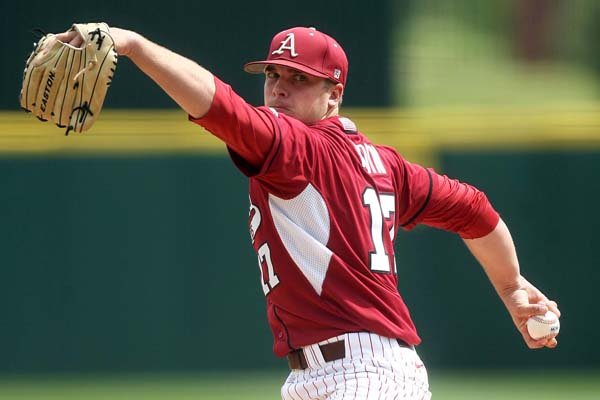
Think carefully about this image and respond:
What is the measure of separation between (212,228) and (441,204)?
3.57 metres

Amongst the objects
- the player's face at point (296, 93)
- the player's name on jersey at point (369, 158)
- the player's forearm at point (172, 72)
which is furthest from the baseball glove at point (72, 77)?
the player's name on jersey at point (369, 158)

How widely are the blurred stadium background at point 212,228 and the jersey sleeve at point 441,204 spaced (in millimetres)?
3066

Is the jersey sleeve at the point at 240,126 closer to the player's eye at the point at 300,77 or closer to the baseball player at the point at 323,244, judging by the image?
the baseball player at the point at 323,244

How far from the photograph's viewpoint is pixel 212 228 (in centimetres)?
743

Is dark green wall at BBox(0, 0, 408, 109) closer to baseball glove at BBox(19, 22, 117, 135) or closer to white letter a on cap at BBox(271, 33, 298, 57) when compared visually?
white letter a on cap at BBox(271, 33, 298, 57)

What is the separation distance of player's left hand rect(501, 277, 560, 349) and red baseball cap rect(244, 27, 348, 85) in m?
0.97

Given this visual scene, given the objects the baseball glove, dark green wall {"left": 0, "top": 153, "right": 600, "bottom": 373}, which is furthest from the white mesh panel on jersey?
dark green wall {"left": 0, "top": 153, "right": 600, "bottom": 373}

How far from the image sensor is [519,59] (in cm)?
842

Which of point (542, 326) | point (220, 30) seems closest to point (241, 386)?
point (220, 30)

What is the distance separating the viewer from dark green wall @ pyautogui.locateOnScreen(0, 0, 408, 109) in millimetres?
7781

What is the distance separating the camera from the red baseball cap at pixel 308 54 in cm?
379

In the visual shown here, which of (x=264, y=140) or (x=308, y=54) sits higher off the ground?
(x=308, y=54)

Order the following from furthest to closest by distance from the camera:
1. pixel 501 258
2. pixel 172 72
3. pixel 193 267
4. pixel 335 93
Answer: pixel 193 267 < pixel 501 258 < pixel 335 93 < pixel 172 72

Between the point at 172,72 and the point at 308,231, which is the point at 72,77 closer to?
the point at 172,72
